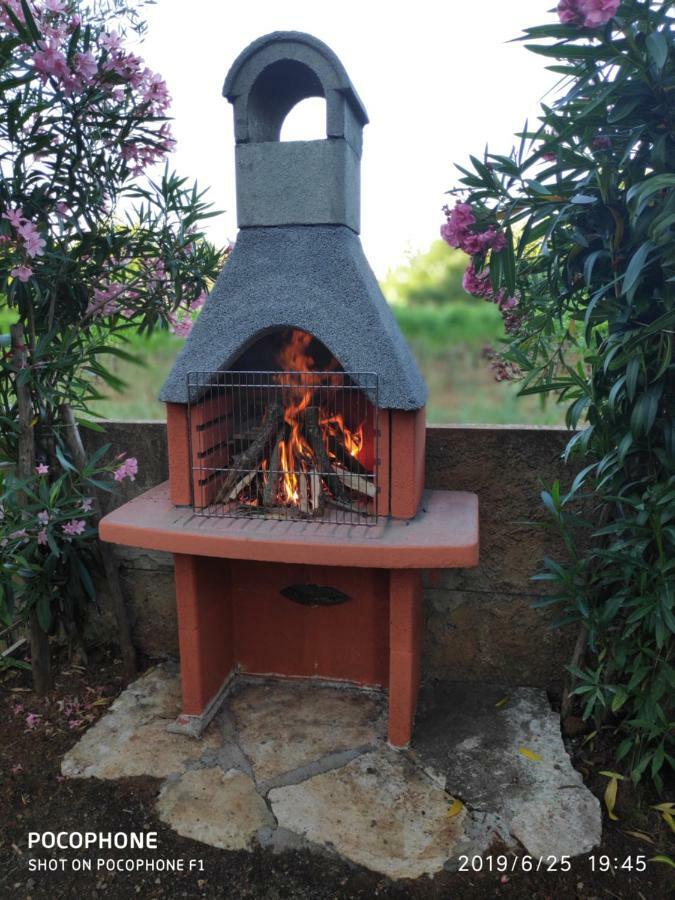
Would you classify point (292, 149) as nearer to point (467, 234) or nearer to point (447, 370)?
point (467, 234)

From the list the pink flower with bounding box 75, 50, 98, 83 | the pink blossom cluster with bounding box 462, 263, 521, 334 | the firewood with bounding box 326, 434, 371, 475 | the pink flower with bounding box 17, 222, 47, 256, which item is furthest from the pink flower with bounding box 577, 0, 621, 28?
the pink flower with bounding box 17, 222, 47, 256

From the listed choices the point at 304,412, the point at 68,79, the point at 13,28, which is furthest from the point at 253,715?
the point at 13,28

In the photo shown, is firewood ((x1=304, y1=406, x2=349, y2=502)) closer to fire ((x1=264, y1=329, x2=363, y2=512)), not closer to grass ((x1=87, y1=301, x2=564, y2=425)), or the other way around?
fire ((x1=264, y1=329, x2=363, y2=512))

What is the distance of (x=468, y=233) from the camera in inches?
83.0

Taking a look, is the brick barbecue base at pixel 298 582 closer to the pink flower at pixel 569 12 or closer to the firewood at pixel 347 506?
the firewood at pixel 347 506

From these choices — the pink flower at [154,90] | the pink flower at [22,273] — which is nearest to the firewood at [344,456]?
the pink flower at [22,273]

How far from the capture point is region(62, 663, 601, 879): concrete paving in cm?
209

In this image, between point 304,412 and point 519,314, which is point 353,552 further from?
point 519,314

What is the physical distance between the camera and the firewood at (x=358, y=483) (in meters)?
2.46

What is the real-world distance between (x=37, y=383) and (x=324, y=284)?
1.19 metres

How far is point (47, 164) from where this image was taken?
2537 millimetres

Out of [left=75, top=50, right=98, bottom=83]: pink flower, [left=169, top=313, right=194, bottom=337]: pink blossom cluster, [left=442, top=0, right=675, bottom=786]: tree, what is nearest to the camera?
[left=442, top=0, right=675, bottom=786]: tree

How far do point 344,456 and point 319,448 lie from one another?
14 cm

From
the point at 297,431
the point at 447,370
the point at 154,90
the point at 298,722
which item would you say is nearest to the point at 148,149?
the point at 154,90
